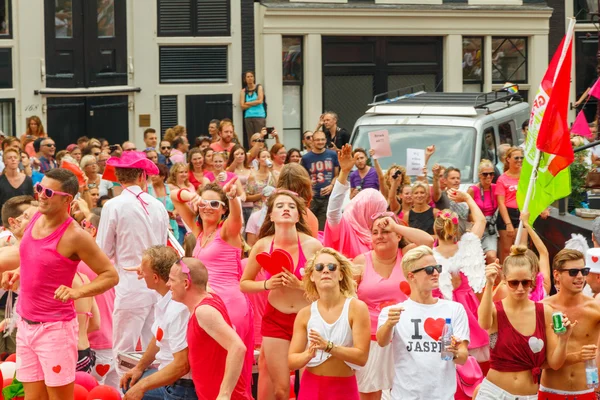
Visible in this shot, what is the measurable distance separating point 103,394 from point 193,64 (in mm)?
16696

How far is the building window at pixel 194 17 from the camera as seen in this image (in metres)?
24.5

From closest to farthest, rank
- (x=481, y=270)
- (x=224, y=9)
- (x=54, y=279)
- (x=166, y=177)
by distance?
(x=54, y=279) → (x=481, y=270) → (x=166, y=177) → (x=224, y=9)

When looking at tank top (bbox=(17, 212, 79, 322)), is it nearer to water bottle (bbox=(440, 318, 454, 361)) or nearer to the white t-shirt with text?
the white t-shirt with text

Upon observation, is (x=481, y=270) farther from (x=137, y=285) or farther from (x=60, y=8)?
(x=60, y=8)

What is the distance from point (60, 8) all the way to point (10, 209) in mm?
14046

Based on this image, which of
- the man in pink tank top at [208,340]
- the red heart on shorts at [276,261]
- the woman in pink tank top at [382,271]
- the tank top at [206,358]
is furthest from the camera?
the woman in pink tank top at [382,271]

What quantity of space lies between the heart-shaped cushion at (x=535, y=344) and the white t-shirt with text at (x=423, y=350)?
0.68 meters

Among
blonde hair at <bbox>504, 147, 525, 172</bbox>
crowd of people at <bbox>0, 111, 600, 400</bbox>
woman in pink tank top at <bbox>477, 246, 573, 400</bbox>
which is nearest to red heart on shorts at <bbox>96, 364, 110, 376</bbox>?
crowd of people at <bbox>0, 111, 600, 400</bbox>

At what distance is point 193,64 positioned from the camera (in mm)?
24812

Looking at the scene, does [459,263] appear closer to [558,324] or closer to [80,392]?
[558,324]

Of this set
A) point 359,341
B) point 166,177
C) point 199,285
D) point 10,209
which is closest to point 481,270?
point 359,341

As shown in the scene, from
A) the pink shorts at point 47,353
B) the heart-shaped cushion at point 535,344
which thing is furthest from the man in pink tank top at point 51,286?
the heart-shaped cushion at point 535,344

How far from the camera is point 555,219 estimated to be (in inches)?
562

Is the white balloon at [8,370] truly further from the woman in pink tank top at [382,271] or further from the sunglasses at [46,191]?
the woman in pink tank top at [382,271]
